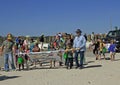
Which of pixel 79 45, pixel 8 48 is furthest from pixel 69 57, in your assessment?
pixel 8 48

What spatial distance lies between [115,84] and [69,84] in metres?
1.45

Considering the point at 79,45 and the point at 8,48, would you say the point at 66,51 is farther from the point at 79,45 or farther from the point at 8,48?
the point at 8,48

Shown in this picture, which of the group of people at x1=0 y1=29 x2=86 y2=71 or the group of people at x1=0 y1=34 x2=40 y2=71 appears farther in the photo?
the group of people at x1=0 y1=34 x2=40 y2=71

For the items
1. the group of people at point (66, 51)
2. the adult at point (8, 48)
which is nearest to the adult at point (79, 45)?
the group of people at point (66, 51)

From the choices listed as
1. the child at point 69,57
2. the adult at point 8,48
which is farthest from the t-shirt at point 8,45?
the child at point 69,57

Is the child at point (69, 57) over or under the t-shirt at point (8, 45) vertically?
under

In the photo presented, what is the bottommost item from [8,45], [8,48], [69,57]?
[69,57]

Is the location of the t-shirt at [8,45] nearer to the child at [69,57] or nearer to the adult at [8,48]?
the adult at [8,48]

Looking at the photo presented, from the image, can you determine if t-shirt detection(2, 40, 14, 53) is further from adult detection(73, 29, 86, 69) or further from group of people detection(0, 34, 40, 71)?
adult detection(73, 29, 86, 69)

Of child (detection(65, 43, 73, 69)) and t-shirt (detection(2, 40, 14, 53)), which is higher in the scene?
t-shirt (detection(2, 40, 14, 53))

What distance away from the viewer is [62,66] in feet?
57.6

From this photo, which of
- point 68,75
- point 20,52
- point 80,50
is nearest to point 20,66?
point 20,52

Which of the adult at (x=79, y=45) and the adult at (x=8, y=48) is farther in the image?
the adult at (x=8, y=48)

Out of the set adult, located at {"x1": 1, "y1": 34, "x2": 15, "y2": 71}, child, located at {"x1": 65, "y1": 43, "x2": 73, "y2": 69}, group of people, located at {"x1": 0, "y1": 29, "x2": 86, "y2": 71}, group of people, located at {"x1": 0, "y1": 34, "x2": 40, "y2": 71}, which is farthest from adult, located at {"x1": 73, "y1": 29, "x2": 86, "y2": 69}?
adult, located at {"x1": 1, "y1": 34, "x2": 15, "y2": 71}
